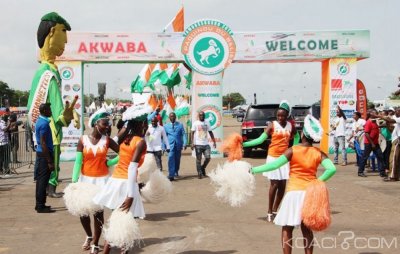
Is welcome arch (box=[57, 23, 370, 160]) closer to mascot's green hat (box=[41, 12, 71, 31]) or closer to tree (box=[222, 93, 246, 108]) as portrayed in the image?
mascot's green hat (box=[41, 12, 71, 31])

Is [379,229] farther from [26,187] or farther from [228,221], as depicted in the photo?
[26,187]

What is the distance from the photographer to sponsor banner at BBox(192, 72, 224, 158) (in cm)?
1752

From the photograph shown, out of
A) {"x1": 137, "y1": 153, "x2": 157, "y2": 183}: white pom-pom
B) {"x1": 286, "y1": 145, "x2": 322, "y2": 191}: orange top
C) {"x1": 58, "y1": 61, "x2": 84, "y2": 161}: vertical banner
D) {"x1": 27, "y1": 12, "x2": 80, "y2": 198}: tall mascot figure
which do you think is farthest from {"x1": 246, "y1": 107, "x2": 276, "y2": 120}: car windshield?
{"x1": 286, "y1": 145, "x2": 322, "y2": 191}: orange top

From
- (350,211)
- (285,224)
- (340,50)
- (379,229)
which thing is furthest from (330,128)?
(285,224)

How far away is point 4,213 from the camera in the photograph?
833 cm

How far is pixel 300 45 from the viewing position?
17.9 meters

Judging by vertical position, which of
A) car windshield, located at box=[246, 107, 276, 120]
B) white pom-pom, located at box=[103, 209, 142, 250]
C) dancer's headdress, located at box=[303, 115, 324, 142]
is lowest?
white pom-pom, located at box=[103, 209, 142, 250]

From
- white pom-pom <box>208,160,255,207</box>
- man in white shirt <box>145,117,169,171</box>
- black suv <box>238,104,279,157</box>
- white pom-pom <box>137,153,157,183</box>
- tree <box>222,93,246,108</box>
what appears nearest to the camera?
white pom-pom <box>208,160,255,207</box>

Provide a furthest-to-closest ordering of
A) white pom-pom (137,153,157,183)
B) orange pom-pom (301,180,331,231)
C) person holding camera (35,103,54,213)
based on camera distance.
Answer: person holding camera (35,103,54,213) < white pom-pom (137,153,157,183) < orange pom-pom (301,180,331,231)

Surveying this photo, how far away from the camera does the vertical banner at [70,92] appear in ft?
56.3

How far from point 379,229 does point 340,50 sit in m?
12.2

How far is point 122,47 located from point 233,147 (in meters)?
12.3

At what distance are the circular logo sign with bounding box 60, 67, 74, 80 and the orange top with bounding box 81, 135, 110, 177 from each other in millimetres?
11931

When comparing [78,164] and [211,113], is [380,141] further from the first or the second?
[78,164]
